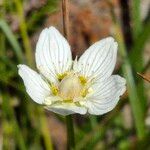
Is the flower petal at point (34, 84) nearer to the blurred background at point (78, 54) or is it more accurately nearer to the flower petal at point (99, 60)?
the flower petal at point (99, 60)

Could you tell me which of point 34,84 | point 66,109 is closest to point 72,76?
point 34,84

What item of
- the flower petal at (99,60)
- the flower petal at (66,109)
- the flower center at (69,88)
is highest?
the flower petal at (99,60)

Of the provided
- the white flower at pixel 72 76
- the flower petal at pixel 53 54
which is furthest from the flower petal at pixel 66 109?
the flower petal at pixel 53 54

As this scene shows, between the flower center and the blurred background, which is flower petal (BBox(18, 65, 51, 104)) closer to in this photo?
the flower center

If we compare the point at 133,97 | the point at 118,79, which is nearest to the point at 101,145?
the point at 133,97

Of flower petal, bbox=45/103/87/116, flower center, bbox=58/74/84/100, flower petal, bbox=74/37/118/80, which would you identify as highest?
flower petal, bbox=74/37/118/80

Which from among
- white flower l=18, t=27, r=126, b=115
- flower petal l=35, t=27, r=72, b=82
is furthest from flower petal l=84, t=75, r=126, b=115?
flower petal l=35, t=27, r=72, b=82

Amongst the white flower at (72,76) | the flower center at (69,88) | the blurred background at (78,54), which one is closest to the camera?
the white flower at (72,76)
